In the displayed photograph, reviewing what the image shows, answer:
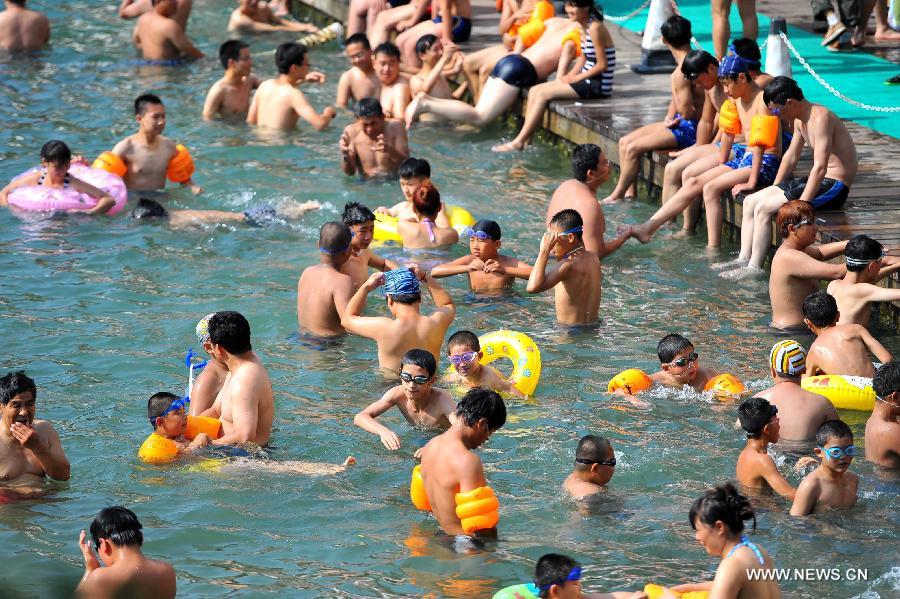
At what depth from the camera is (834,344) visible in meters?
8.62

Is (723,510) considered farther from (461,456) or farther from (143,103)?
(143,103)

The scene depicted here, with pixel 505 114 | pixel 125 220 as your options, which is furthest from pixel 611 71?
pixel 125 220

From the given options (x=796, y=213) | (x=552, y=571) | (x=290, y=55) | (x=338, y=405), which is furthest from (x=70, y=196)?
(x=552, y=571)

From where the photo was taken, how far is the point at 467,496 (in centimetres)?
655

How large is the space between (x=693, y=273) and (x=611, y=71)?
12.7 ft

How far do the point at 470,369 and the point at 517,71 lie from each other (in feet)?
24.3

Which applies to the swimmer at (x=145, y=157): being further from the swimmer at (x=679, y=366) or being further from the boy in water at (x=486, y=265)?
the swimmer at (x=679, y=366)

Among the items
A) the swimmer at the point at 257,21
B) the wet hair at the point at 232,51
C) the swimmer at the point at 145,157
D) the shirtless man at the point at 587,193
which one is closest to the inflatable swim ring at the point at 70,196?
the swimmer at the point at 145,157

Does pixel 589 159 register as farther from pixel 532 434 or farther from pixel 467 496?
pixel 467 496

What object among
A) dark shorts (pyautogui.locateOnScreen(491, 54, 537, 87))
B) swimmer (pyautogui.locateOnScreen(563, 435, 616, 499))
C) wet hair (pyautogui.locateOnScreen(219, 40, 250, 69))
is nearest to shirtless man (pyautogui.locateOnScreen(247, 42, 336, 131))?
wet hair (pyautogui.locateOnScreen(219, 40, 250, 69))

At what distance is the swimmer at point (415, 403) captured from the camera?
25.3 ft

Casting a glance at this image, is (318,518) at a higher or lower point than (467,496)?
lower

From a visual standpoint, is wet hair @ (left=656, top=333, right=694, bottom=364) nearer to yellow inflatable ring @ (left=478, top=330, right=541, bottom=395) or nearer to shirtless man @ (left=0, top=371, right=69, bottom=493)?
yellow inflatable ring @ (left=478, top=330, right=541, bottom=395)

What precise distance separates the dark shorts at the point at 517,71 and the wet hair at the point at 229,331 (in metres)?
7.96
